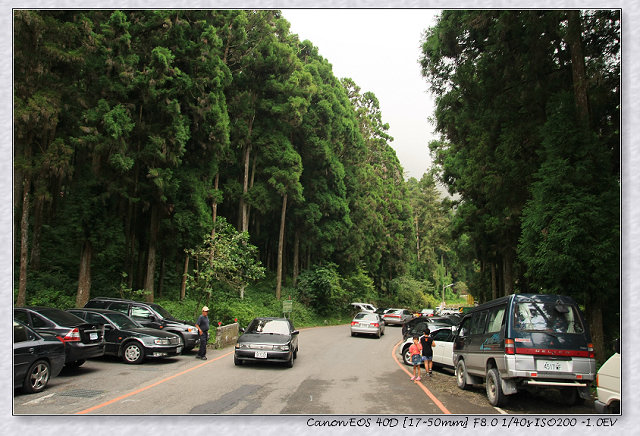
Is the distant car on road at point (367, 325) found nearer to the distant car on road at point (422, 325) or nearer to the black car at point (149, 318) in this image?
the distant car on road at point (422, 325)

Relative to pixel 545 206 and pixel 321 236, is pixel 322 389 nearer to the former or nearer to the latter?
pixel 545 206

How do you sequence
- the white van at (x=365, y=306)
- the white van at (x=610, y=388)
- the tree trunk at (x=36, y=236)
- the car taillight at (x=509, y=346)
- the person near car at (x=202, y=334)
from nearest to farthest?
the white van at (x=610, y=388), the car taillight at (x=509, y=346), the person near car at (x=202, y=334), the tree trunk at (x=36, y=236), the white van at (x=365, y=306)

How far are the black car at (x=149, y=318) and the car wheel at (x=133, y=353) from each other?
6.52 ft

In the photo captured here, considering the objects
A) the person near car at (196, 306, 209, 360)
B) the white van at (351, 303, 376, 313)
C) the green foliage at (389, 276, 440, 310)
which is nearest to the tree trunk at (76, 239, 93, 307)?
the person near car at (196, 306, 209, 360)

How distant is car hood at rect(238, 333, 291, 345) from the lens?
11898 millimetres

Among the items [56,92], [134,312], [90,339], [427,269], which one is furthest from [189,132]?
[427,269]

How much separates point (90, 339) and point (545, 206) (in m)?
11.5

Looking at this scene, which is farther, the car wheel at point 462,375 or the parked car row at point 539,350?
the car wheel at point 462,375

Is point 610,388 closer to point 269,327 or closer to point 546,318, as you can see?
point 546,318

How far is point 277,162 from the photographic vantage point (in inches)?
1188

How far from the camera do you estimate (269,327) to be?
1282cm

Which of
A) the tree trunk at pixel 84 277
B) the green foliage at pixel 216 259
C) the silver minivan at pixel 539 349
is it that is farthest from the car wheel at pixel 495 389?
the tree trunk at pixel 84 277

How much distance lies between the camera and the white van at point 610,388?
6.46 metres

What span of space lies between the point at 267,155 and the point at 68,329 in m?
20.7
